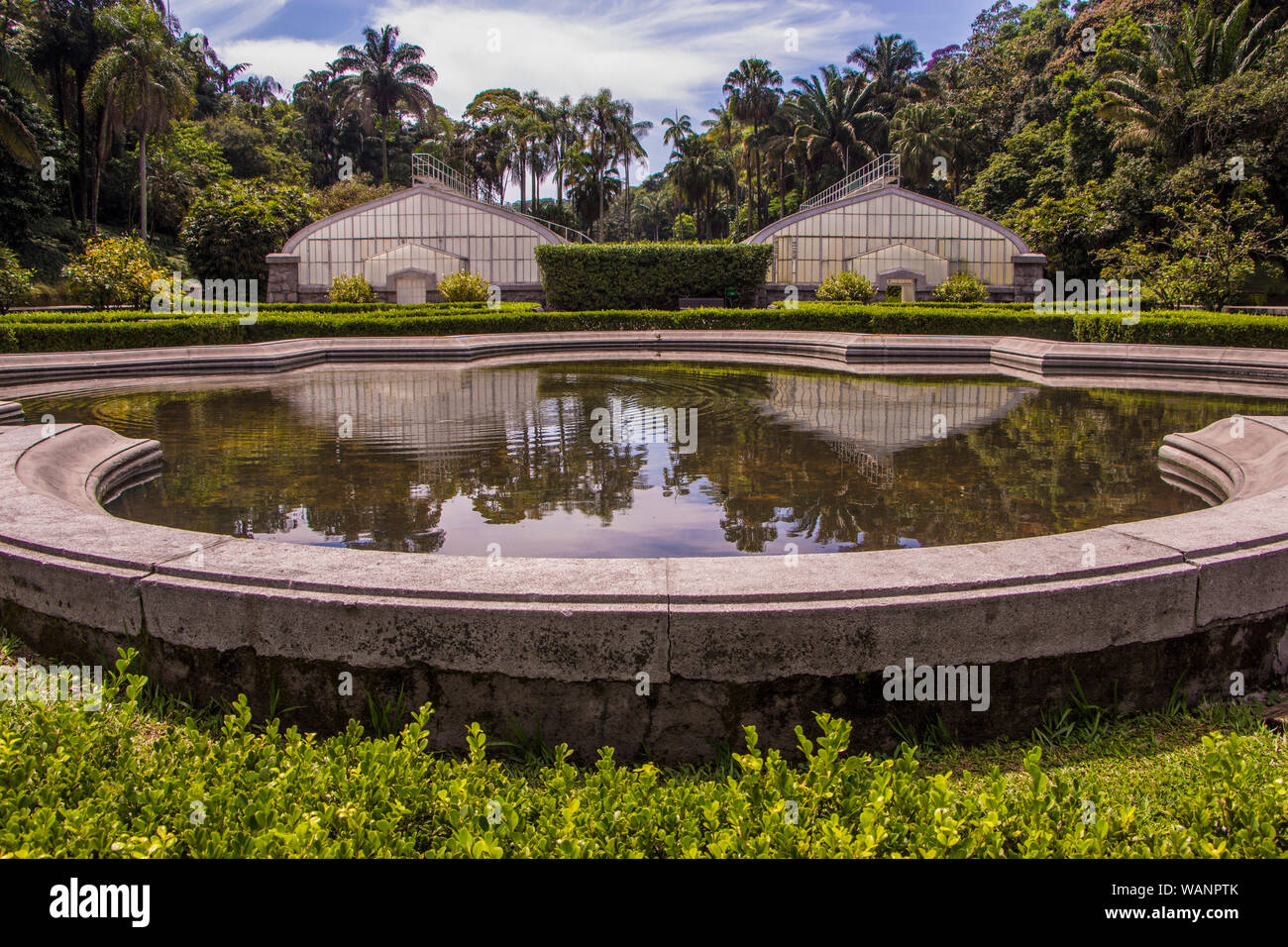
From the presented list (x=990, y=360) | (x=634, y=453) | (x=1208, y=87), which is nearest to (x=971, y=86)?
(x=1208, y=87)

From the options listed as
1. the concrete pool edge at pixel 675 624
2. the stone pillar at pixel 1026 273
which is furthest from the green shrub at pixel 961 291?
the concrete pool edge at pixel 675 624

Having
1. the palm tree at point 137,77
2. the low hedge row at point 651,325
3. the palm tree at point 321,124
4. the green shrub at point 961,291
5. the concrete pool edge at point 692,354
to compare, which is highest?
the palm tree at point 321,124

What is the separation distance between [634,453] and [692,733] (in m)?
5.27

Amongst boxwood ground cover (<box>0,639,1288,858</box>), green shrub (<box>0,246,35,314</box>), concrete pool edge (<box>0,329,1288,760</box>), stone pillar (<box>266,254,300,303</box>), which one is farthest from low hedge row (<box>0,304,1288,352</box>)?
boxwood ground cover (<box>0,639,1288,858</box>)

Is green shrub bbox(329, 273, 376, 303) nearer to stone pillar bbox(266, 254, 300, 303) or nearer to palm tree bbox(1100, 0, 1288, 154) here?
stone pillar bbox(266, 254, 300, 303)

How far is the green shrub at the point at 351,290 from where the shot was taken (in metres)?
31.6

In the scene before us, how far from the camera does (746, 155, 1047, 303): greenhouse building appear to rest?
3459cm

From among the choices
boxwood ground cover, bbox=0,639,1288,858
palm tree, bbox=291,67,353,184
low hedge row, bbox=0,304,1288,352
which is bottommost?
boxwood ground cover, bbox=0,639,1288,858

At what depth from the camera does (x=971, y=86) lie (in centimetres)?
5678

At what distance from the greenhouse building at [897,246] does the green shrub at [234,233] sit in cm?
1868

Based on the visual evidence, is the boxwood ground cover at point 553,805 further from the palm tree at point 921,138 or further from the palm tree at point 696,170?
the palm tree at point 696,170

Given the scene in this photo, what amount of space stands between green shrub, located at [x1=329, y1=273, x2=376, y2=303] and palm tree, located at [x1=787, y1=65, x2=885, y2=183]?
34.4m

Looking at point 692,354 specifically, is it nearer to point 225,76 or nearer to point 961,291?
point 961,291
